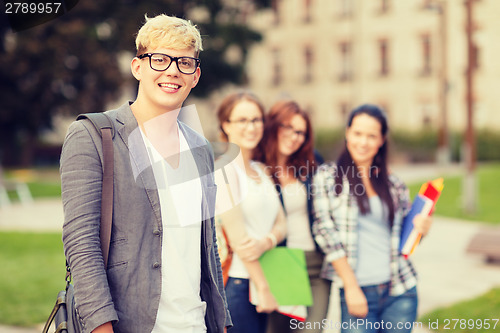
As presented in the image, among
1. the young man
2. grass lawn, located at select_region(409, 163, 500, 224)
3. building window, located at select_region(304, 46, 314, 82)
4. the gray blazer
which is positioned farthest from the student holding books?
building window, located at select_region(304, 46, 314, 82)

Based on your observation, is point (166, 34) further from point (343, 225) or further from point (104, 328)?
point (343, 225)

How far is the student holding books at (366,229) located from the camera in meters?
3.47

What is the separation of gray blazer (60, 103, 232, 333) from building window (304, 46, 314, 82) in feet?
135

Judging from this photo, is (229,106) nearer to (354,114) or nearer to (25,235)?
(354,114)

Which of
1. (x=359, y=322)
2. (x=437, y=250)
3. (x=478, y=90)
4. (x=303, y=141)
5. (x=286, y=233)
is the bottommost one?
(x=437, y=250)

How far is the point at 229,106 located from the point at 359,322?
1.45 metres

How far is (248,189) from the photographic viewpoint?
351cm

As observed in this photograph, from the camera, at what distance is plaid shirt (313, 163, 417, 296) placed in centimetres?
351

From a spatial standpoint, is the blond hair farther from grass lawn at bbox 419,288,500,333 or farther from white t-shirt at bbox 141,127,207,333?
grass lawn at bbox 419,288,500,333

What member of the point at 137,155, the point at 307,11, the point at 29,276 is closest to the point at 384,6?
the point at 307,11

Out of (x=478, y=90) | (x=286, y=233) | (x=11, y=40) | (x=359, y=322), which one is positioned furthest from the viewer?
(x=478, y=90)

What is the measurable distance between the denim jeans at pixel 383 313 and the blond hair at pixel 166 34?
1953mm

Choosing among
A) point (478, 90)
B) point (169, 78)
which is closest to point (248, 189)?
point (169, 78)

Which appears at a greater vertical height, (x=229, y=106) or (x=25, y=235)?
(x=229, y=106)
